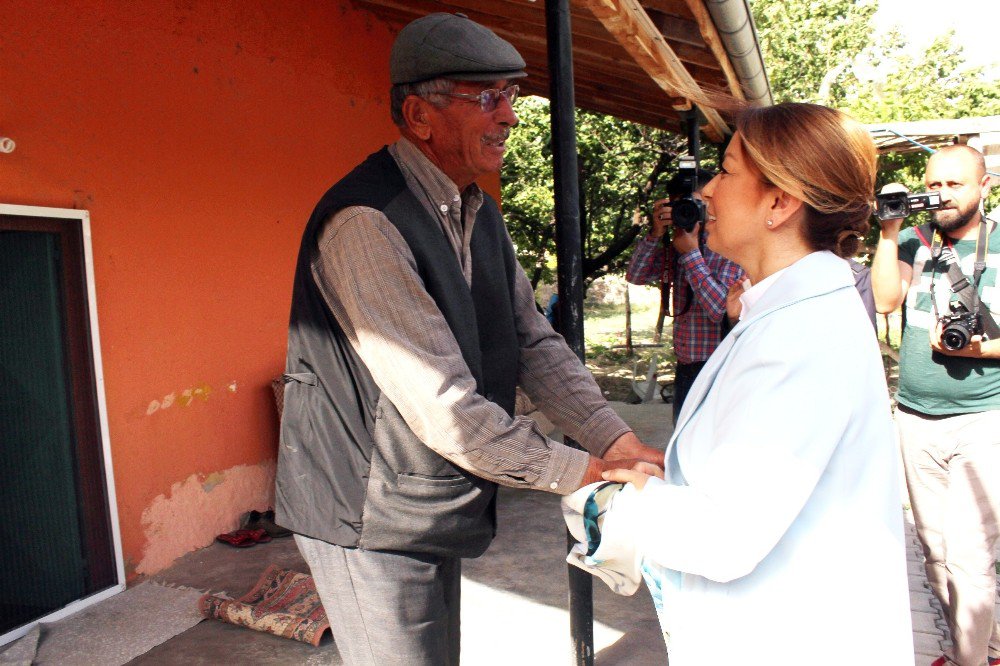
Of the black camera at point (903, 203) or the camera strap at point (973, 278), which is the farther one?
the black camera at point (903, 203)

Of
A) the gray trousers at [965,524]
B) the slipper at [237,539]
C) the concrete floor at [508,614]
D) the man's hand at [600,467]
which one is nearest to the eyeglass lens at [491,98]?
the man's hand at [600,467]

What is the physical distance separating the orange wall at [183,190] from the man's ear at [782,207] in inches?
126

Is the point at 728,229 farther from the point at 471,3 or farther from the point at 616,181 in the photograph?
the point at 616,181

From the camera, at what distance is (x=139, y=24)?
13.2 feet

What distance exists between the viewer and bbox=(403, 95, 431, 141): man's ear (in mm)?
1918

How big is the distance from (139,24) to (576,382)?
313 centimetres

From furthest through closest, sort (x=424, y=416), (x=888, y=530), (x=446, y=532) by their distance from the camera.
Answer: (x=446, y=532), (x=424, y=416), (x=888, y=530)

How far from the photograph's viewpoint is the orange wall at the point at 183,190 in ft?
12.0

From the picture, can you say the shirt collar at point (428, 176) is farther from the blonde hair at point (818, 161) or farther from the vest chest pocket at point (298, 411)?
the blonde hair at point (818, 161)

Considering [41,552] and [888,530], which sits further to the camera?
[41,552]

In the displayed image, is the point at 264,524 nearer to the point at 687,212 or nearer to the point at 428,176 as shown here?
the point at 687,212

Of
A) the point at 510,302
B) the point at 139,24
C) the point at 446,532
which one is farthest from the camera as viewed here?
the point at 139,24

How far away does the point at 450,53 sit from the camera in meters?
1.85

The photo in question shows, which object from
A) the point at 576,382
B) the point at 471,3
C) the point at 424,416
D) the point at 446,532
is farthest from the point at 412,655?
the point at 471,3
